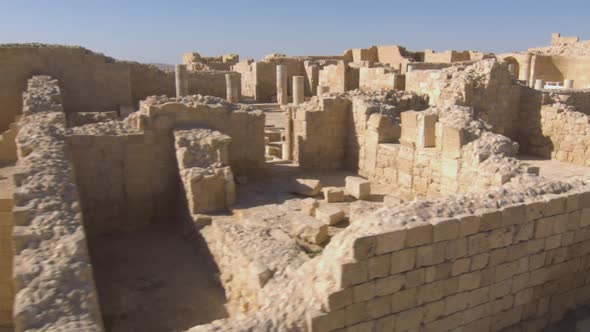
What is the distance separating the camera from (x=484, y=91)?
46.3 ft

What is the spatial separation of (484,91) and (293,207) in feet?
25.5

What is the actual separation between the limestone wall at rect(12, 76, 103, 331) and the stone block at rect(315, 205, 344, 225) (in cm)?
440

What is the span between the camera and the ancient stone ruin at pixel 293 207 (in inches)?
192

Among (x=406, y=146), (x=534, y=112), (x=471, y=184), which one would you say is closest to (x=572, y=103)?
(x=534, y=112)

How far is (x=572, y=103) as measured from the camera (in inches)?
617

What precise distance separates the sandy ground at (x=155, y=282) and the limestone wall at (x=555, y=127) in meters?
11.5

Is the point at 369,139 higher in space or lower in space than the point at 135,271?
higher

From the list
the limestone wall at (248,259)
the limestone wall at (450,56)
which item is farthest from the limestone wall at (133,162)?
the limestone wall at (450,56)

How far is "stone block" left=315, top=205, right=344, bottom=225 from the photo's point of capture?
29.4 ft

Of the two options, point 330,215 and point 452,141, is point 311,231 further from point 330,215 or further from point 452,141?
point 452,141

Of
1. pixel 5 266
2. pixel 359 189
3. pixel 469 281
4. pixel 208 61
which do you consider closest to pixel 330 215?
pixel 359 189

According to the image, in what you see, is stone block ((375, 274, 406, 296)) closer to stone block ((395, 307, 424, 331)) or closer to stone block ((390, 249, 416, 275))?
stone block ((390, 249, 416, 275))

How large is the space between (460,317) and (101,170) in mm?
7487

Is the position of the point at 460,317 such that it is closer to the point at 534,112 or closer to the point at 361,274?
the point at 361,274
